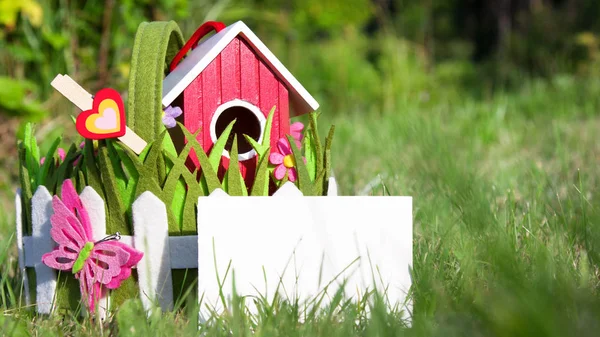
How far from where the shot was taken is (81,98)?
1287 millimetres

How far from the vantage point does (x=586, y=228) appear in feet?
4.84

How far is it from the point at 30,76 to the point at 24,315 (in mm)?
2459

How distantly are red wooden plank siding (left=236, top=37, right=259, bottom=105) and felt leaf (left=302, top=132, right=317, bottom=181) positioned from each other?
169 mm

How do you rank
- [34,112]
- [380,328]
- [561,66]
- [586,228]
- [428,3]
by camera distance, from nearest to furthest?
[380,328] → [586,228] → [34,112] → [561,66] → [428,3]

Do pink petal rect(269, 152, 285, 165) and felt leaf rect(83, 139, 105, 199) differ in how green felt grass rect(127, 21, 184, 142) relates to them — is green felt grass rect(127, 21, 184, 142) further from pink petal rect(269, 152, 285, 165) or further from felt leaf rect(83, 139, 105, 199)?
pink petal rect(269, 152, 285, 165)

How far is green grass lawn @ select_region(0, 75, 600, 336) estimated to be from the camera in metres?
0.89

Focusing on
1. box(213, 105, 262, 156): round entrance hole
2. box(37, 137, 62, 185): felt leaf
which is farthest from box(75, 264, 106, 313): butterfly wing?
box(213, 105, 262, 156): round entrance hole

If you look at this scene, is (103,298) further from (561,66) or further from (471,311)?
(561,66)

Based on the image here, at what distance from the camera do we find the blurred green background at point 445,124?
3.54ft

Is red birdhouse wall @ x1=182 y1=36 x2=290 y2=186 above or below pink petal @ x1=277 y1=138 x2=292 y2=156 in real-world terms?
above

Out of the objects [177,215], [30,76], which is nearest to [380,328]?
[177,215]

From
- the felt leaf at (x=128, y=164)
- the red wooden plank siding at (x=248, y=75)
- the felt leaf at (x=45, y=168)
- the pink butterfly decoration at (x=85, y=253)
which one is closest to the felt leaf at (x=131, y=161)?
the felt leaf at (x=128, y=164)

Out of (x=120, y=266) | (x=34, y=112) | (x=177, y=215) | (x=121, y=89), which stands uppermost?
(x=121, y=89)

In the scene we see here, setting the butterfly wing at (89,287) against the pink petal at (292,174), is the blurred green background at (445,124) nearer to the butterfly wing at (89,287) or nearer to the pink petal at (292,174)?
the butterfly wing at (89,287)
